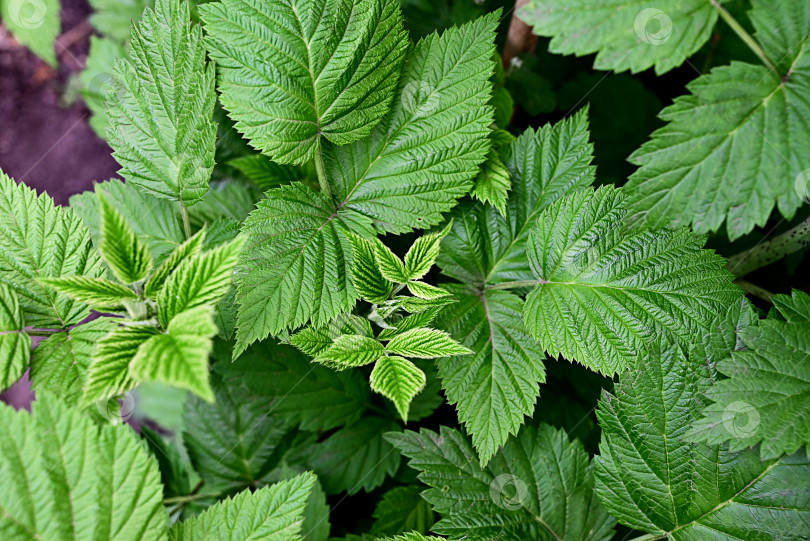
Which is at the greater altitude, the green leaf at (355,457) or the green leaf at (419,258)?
the green leaf at (419,258)

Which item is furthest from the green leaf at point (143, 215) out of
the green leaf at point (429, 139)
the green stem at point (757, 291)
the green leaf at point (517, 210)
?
the green stem at point (757, 291)

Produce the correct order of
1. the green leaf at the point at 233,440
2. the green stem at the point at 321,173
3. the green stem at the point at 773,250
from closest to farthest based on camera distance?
the green stem at the point at 321,173, the green stem at the point at 773,250, the green leaf at the point at 233,440

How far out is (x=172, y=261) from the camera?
1022mm

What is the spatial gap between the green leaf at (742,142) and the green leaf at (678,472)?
333 millimetres

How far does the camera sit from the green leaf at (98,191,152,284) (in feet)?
3.02

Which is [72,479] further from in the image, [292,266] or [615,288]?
[615,288]

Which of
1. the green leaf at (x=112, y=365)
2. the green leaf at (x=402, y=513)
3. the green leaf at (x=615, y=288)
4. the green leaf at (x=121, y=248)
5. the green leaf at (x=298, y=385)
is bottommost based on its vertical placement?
the green leaf at (x=402, y=513)

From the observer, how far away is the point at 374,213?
1.31 metres

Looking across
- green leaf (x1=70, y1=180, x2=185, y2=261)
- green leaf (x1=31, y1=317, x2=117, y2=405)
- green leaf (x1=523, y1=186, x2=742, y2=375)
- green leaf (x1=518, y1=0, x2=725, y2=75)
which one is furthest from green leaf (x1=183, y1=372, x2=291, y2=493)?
green leaf (x1=518, y1=0, x2=725, y2=75)

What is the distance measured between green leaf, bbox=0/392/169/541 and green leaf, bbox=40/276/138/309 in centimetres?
18

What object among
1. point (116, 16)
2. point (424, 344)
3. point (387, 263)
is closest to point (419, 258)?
point (387, 263)

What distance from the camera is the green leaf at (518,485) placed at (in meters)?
1.33

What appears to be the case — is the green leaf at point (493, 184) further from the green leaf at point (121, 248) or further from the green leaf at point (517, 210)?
the green leaf at point (121, 248)

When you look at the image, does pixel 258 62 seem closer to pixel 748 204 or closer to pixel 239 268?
pixel 239 268
